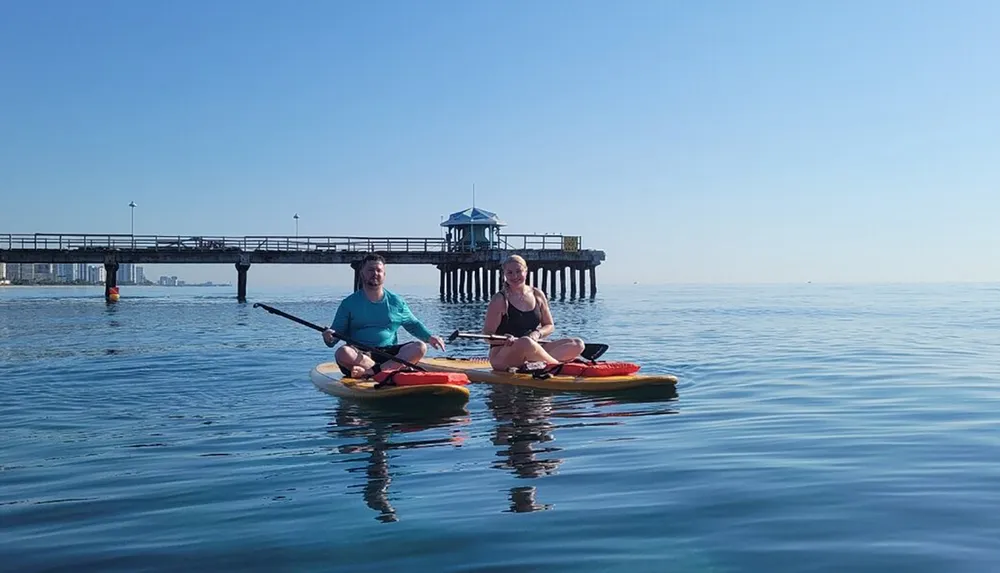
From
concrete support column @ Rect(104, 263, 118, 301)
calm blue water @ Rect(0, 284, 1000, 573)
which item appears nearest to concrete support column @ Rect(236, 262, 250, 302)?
concrete support column @ Rect(104, 263, 118, 301)

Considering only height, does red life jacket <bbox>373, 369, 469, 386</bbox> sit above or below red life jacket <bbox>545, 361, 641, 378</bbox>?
above

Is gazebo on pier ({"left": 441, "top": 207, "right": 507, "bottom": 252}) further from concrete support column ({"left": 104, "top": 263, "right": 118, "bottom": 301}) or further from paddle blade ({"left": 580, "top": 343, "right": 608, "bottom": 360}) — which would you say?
paddle blade ({"left": 580, "top": 343, "right": 608, "bottom": 360})

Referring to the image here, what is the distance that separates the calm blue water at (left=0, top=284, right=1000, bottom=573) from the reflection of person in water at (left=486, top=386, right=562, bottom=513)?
0.03 m

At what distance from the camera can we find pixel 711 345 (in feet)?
57.4

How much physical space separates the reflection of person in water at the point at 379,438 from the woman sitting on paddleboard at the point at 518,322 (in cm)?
202

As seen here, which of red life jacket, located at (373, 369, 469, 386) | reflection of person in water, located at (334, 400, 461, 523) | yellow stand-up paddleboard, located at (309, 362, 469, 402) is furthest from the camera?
red life jacket, located at (373, 369, 469, 386)

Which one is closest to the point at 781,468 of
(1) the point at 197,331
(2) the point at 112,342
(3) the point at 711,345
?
(3) the point at 711,345

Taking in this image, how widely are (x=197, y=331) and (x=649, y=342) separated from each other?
12.0 m

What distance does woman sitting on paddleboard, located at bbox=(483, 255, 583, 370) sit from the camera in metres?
9.91

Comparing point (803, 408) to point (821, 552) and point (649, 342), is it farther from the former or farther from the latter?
point (649, 342)

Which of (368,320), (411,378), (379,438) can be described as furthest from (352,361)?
(379,438)

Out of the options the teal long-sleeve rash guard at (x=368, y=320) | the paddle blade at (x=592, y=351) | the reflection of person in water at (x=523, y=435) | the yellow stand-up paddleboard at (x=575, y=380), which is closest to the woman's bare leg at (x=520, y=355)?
the yellow stand-up paddleboard at (x=575, y=380)

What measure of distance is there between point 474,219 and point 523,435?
3970 centimetres

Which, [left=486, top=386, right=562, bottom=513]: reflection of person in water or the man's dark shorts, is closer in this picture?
[left=486, top=386, right=562, bottom=513]: reflection of person in water
